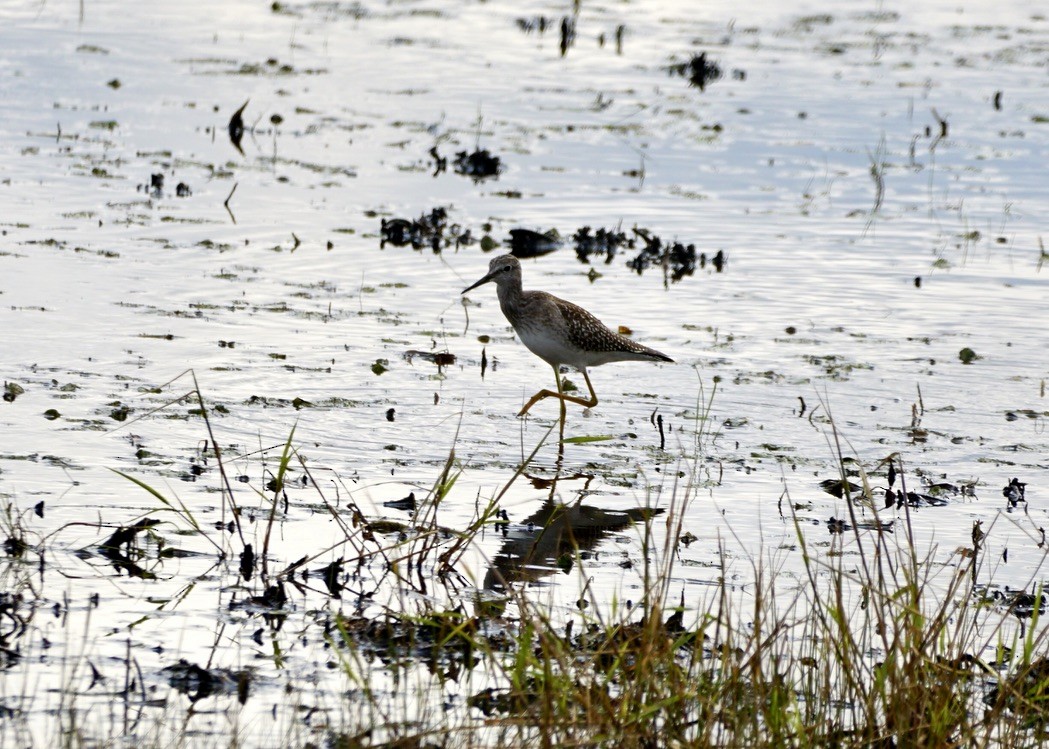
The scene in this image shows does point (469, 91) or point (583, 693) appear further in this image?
point (469, 91)

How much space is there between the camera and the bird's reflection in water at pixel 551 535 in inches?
272

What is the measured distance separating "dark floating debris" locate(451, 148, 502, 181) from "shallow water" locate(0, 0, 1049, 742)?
18cm

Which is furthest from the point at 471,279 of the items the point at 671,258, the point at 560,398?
the point at 560,398

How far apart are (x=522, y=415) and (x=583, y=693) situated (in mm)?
4501

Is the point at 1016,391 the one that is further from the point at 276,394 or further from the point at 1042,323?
the point at 276,394

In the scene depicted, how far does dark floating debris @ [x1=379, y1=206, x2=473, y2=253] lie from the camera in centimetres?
1320

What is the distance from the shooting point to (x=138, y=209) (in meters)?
13.1

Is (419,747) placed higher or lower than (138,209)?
lower

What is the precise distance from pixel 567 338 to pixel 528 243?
12.5ft

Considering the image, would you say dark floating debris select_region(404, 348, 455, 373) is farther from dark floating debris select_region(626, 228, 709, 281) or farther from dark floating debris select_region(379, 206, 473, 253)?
dark floating debris select_region(626, 228, 709, 281)

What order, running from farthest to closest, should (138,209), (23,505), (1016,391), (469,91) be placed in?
(469,91) → (138,209) → (1016,391) → (23,505)

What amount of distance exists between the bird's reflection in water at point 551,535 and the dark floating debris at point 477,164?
7657mm

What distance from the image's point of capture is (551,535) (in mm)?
7578

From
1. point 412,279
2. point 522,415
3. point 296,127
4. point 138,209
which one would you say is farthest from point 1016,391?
point 296,127
